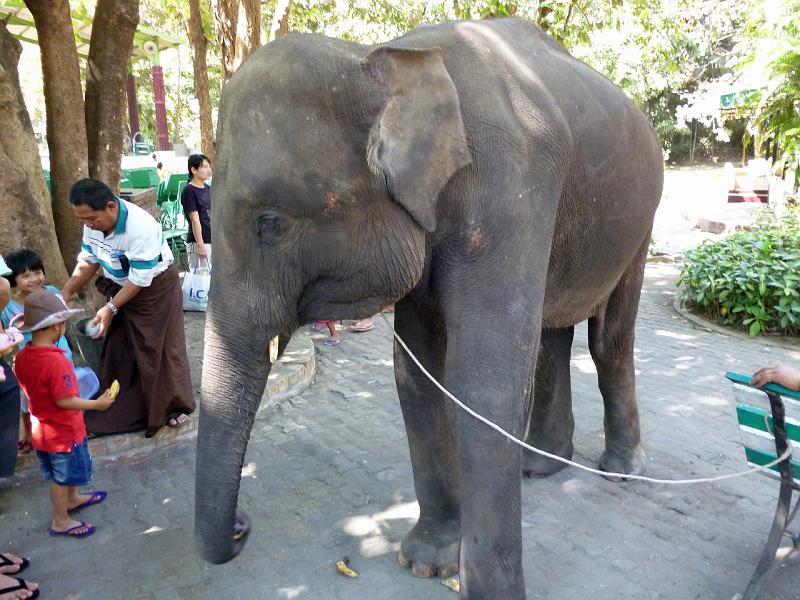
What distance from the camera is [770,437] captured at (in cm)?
287

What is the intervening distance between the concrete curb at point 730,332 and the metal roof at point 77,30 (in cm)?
846

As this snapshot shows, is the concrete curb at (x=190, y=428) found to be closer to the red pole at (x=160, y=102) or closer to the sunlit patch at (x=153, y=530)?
the sunlit patch at (x=153, y=530)

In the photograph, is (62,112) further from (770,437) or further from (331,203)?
(770,437)

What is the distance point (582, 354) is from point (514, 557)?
14.3ft

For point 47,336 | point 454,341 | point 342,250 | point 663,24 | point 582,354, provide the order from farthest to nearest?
1. point 663,24
2. point 582,354
3. point 47,336
4. point 454,341
5. point 342,250

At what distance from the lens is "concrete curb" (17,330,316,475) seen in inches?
176

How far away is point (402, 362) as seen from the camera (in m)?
3.08

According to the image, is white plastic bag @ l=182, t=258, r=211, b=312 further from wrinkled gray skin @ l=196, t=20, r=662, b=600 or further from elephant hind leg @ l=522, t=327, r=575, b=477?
wrinkled gray skin @ l=196, t=20, r=662, b=600

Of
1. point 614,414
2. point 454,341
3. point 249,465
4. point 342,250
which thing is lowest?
point 249,465

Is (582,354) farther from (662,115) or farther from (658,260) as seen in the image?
(662,115)

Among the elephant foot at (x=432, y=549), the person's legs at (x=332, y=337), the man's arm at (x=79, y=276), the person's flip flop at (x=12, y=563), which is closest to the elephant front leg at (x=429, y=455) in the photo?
the elephant foot at (x=432, y=549)

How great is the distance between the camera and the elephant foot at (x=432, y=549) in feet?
10.2

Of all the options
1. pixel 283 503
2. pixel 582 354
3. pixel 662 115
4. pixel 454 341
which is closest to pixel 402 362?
A: pixel 454 341

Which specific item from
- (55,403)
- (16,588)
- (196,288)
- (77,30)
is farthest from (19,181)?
(77,30)
